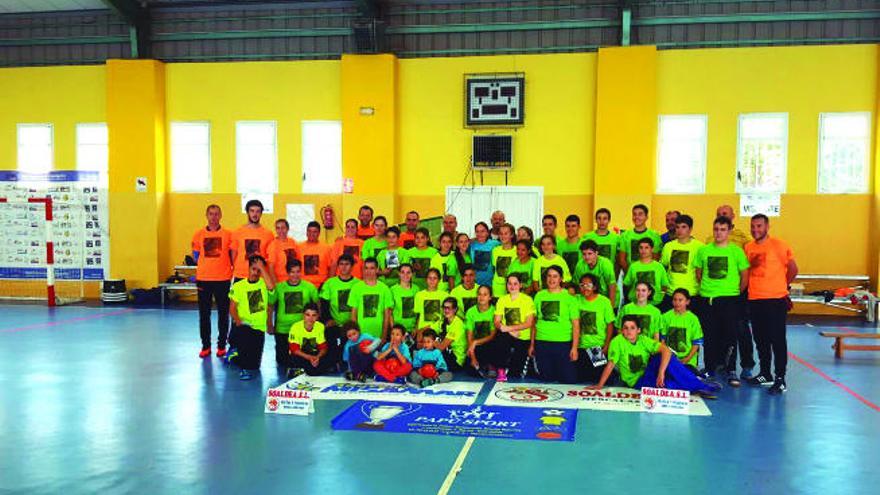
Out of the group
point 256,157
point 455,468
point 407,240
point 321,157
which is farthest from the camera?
point 256,157

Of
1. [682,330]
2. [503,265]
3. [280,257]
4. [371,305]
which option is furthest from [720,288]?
[280,257]

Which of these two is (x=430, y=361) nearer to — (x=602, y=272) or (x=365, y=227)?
(x=602, y=272)

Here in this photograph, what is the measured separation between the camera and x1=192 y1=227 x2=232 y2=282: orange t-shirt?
8266mm

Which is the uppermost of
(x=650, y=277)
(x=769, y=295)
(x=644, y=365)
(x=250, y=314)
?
(x=650, y=277)

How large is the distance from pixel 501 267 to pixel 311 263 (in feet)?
7.44

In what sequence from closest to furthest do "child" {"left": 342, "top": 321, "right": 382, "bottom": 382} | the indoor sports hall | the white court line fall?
the white court line
the indoor sports hall
"child" {"left": 342, "top": 321, "right": 382, "bottom": 382}

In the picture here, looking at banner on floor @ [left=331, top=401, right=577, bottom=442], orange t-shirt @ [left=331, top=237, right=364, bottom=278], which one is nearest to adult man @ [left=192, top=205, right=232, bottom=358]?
orange t-shirt @ [left=331, top=237, right=364, bottom=278]

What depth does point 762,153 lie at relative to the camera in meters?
12.7

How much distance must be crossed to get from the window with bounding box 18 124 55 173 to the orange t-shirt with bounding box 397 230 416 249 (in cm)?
1002

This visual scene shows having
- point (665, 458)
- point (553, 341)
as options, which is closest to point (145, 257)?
point (553, 341)

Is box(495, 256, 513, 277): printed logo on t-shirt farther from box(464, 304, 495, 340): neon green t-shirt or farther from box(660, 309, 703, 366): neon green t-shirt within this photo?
box(660, 309, 703, 366): neon green t-shirt

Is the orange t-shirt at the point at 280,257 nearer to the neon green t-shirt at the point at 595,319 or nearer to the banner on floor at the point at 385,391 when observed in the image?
the banner on floor at the point at 385,391

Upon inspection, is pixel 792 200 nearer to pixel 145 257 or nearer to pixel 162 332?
pixel 162 332

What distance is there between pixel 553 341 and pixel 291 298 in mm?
2969
